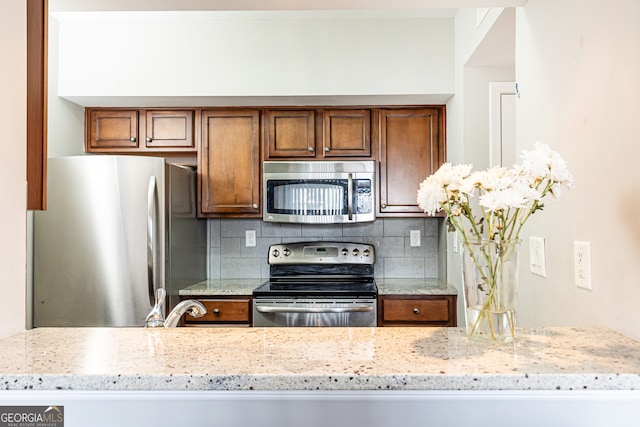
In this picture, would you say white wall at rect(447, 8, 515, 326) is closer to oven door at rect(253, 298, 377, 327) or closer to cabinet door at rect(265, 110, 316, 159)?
oven door at rect(253, 298, 377, 327)

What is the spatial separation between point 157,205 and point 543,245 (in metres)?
2.06

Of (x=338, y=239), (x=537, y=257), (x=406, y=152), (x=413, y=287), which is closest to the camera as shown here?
(x=537, y=257)

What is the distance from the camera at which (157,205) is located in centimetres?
271

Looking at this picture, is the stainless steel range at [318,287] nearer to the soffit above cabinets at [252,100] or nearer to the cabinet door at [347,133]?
the cabinet door at [347,133]

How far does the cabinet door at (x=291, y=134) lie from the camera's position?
3246 millimetres

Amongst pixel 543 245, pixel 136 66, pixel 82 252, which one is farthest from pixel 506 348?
pixel 136 66

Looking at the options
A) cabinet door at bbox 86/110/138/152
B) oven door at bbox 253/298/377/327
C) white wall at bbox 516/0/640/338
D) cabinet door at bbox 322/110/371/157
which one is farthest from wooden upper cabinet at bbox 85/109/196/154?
white wall at bbox 516/0/640/338

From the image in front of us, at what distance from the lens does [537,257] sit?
154 cm

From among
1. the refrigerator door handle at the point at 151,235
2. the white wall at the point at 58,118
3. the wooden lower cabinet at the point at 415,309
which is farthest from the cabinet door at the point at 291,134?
the white wall at the point at 58,118

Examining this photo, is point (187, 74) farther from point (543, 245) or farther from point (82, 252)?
point (543, 245)

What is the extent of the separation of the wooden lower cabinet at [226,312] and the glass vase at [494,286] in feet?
7.26

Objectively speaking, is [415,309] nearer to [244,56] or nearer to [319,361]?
[244,56]

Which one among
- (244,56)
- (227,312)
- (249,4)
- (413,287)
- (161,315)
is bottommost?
(227,312)

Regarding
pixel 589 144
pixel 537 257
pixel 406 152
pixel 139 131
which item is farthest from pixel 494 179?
pixel 139 131
